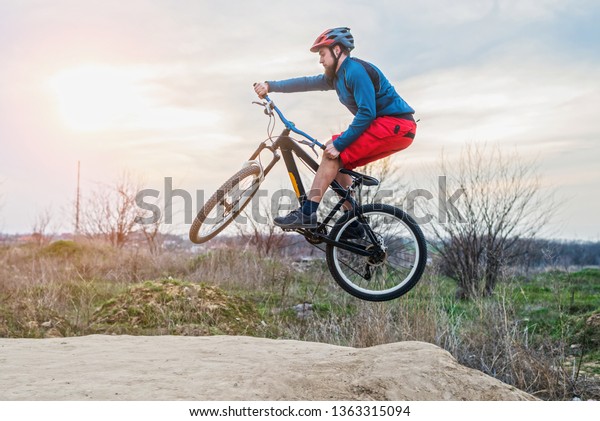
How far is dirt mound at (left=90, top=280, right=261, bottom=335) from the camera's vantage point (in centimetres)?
1017

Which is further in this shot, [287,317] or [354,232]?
[287,317]

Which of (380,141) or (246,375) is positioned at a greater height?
(380,141)

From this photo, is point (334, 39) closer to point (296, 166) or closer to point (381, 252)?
point (296, 166)

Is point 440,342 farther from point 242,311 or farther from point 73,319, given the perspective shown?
point 73,319

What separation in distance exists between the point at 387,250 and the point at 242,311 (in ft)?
18.5

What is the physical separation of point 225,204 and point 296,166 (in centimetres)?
66

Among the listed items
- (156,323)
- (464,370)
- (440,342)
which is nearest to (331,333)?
(440,342)

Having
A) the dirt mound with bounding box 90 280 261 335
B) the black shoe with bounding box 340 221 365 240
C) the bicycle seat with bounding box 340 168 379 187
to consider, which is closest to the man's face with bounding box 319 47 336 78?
the bicycle seat with bounding box 340 168 379 187

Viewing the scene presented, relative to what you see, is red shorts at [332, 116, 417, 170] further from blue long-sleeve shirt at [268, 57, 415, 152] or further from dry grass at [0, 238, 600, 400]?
dry grass at [0, 238, 600, 400]

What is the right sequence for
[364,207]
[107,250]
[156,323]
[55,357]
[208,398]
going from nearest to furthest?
[208,398] < [364,207] < [55,357] < [156,323] < [107,250]

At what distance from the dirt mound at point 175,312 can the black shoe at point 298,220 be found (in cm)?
500

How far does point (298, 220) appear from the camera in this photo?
17.6ft

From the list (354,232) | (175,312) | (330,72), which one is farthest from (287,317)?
(330,72)
